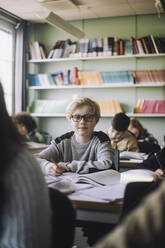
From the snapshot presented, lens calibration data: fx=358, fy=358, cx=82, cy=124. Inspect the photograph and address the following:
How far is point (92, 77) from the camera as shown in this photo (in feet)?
20.7

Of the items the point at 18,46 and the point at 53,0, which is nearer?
the point at 53,0

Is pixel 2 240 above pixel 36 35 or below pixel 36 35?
below

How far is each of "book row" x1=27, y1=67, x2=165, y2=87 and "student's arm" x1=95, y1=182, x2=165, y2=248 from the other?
5530mm

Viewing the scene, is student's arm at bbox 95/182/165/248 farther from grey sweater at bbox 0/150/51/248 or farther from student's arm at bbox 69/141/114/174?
student's arm at bbox 69/141/114/174

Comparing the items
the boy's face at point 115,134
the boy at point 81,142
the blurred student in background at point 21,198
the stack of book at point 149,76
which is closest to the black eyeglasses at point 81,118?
the boy at point 81,142

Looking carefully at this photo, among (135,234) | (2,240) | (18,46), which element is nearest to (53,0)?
(18,46)

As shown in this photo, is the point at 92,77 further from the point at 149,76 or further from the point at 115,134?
the point at 115,134

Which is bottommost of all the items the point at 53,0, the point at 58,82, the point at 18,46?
the point at 58,82

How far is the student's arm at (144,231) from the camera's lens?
1.94 ft

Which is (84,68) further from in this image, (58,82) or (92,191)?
(92,191)

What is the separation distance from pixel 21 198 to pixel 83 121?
163cm

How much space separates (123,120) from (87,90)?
270 centimetres

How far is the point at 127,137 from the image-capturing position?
13.6 feet

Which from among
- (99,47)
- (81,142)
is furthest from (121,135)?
(99,47)
